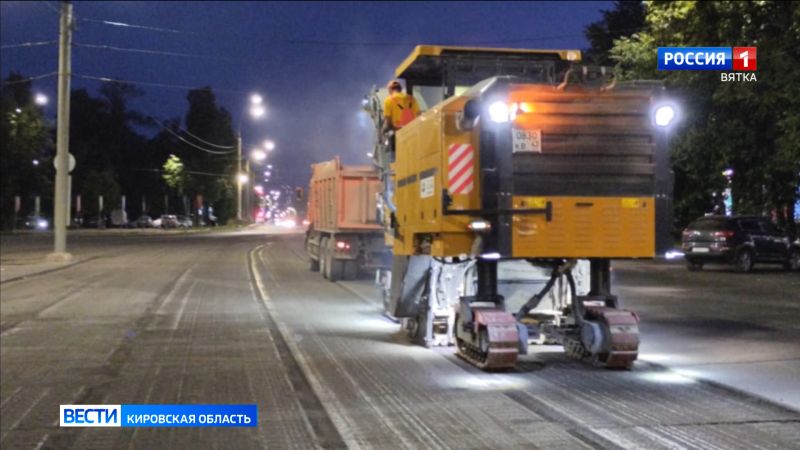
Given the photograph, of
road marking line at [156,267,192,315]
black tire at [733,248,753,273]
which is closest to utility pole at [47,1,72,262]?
road marking line at [156,267,192,315]

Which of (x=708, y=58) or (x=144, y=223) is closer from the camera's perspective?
(x=708, y=58)

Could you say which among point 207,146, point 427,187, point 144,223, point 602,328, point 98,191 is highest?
point 207,146

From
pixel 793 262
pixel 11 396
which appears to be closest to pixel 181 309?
pixel 11 396

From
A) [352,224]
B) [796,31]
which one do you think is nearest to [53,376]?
[352,224]

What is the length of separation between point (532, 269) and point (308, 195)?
18.4 metres

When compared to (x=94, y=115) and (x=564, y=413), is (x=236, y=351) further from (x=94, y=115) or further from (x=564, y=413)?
(x=94, y=115)

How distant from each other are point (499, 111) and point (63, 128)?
2454 cm

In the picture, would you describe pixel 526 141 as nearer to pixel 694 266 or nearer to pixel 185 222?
pixel 694 266

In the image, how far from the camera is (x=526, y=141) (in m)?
9.95

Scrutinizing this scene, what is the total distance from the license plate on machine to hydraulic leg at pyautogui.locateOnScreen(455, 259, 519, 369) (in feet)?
5.20

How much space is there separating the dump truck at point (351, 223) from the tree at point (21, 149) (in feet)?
173

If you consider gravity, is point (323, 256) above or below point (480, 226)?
below

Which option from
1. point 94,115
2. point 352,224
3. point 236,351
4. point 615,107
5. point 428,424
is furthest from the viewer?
point 94,115

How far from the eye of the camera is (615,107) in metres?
10.0
